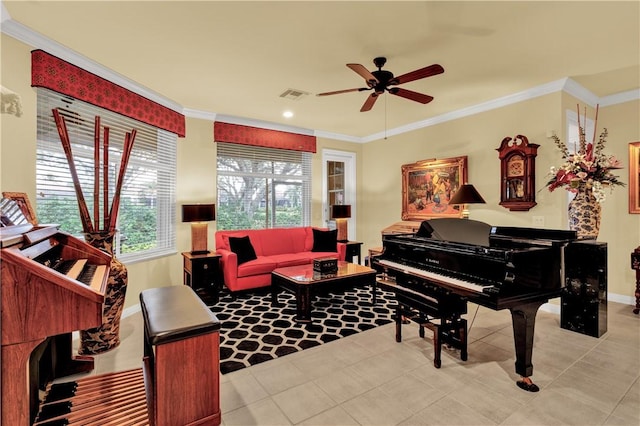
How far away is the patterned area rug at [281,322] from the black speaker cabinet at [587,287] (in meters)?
1.80

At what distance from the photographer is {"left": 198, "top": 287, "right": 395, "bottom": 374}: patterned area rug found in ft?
9.18

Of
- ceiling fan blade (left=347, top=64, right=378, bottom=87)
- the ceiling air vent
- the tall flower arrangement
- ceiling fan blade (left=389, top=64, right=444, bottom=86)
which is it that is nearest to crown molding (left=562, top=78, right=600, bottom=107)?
the tall flower arrangement

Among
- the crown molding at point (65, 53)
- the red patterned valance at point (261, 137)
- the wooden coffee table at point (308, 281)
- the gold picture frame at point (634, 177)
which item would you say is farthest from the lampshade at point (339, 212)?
the gold picture frame at point (634, 177)

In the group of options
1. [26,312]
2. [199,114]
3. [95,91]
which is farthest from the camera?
[199,114]

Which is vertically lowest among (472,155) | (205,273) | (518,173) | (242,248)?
(205,273)

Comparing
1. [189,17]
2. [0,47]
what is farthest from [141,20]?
[0,47]

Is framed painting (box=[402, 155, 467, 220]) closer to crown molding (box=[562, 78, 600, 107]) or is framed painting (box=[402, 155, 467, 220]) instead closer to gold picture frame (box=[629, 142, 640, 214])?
crown molding (box=[562, 78, 600, 107])

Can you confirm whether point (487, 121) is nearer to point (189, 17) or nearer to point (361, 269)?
point (361, 269)

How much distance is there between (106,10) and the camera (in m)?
2.39

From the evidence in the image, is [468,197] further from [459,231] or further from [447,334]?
[447,334]

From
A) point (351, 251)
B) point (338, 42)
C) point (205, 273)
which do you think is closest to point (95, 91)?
point (205, 273)

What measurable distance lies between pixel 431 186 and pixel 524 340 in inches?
131

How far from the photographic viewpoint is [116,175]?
12.4 feet

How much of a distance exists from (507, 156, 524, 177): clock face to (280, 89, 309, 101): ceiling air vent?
2793mm
